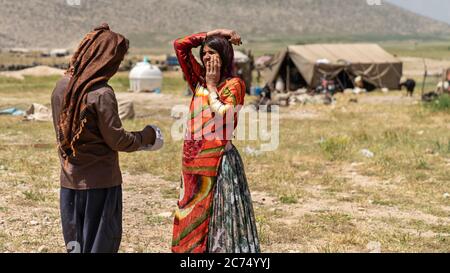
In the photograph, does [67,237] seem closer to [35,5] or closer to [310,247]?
[310,247]

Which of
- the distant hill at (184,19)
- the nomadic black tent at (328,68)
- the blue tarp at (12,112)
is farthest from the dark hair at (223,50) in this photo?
the distant hill at (184,19)

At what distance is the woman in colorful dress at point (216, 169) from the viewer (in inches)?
155

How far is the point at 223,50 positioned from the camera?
12.9 feet

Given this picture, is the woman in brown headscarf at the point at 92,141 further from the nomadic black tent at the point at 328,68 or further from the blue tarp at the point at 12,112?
the nomadic black tent at the point at 328,68

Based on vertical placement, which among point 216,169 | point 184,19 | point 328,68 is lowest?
point 184,19

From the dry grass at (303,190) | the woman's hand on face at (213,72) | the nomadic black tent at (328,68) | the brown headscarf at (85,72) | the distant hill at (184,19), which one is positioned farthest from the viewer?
the distant hill at (184,19)

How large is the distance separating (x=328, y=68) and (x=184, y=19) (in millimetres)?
87814

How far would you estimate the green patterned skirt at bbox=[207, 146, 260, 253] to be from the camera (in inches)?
155

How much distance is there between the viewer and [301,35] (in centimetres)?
11925

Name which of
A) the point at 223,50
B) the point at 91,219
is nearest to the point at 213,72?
the point at 223,50

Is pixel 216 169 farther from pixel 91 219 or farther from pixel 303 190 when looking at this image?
pixel 303 190

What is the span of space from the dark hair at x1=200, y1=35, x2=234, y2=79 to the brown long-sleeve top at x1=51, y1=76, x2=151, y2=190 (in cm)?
64

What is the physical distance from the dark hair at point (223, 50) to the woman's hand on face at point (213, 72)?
0.04 meters
